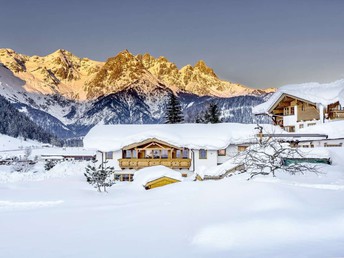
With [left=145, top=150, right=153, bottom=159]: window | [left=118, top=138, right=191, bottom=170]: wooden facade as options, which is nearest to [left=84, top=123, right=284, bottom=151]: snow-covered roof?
[left=118, top=138, right=191, bottom=170]: wooden facade

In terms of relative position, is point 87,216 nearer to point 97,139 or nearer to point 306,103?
point 97,139

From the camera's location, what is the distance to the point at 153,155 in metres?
43.5

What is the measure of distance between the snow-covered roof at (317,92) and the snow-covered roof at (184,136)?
14.3 feet

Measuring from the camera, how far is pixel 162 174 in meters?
32.6

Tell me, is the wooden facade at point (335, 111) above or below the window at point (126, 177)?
above

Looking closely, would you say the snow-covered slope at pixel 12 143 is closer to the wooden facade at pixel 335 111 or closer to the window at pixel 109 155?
the window at pixel 109 155

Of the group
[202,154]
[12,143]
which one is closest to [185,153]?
[202,154]

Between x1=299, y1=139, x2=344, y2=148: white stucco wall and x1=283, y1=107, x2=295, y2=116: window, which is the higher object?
x1=283, y1=107, x2=295, y2=116: window

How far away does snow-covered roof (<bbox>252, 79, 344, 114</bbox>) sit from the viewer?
3954cm

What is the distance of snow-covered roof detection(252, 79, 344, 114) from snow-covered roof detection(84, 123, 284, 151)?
4.35 m

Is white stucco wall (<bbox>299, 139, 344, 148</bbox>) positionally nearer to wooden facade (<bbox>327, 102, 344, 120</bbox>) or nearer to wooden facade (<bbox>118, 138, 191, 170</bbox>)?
wooden facade (<bbox>327, 102, 344, 120</bbox>)

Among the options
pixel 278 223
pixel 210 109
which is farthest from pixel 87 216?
pixel 210 109

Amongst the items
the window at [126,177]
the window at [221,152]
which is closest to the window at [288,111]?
the window at [221,152]

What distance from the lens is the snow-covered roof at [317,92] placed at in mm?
39537
